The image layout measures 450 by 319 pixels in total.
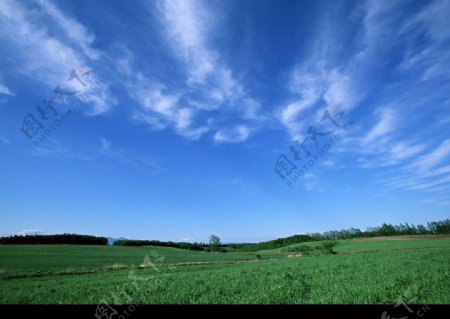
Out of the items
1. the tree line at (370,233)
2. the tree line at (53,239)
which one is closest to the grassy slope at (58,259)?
the tree line at (53,239)

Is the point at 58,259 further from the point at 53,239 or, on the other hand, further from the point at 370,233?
the point at 370,233

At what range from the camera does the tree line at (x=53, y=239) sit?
89000 mm

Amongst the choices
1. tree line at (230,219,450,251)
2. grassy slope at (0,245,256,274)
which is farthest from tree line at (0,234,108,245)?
tree line at (230,219,450,251)

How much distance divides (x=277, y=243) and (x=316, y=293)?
497ft

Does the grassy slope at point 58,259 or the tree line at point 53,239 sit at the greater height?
the tree line at point 53,239

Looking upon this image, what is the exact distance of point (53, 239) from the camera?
3851 inches

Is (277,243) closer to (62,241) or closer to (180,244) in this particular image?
(180,244)

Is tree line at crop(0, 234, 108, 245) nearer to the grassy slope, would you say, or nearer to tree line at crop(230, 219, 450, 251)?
the grassy slope

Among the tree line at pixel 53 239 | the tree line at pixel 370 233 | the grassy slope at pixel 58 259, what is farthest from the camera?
the tree line at pixel 370 233

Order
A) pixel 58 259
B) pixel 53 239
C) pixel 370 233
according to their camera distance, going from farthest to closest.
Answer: pixel 370 233 < pixel 53 239 < pixel 58 259

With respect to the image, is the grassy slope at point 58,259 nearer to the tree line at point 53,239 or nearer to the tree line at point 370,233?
the tree line at point 53,239

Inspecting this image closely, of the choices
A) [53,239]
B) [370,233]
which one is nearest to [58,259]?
[53,239]
